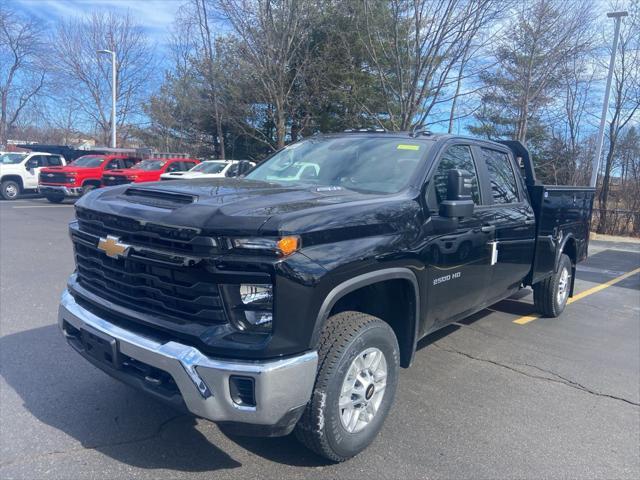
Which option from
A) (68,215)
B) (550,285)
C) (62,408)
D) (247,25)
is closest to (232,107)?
(247,25)

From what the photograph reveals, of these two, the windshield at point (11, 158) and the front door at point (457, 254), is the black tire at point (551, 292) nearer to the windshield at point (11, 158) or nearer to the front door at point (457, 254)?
the front door at point (457, 254)

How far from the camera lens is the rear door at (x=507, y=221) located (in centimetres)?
457

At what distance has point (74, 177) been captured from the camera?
18078 millimetres

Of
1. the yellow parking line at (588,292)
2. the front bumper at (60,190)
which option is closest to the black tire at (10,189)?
the front bumper at (60,190)

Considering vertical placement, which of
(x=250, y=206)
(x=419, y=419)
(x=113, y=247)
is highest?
(x=250, y=206)

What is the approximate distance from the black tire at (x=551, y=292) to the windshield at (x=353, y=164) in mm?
3207

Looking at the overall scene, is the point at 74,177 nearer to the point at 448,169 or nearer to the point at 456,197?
the point at 448,169

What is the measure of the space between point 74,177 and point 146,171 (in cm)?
248

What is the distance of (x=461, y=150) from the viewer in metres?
4.34

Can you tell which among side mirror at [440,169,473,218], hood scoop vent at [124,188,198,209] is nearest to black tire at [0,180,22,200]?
hood scoop vent at [124,188,198,209]

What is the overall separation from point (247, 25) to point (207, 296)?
Answer: 48.0ft

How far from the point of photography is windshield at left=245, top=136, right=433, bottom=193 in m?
3.78

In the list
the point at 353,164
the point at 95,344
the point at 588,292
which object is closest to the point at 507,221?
the point at 353,164

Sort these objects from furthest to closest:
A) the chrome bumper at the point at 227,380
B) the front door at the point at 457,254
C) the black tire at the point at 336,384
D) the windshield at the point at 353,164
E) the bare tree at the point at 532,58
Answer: the bare tree at the point at 532,58 < the windshield at the point at 353,164 < the front door at the point at 457,254 < the black tire at the point at 336,384 < the chrome bumper at the point at 227,380
